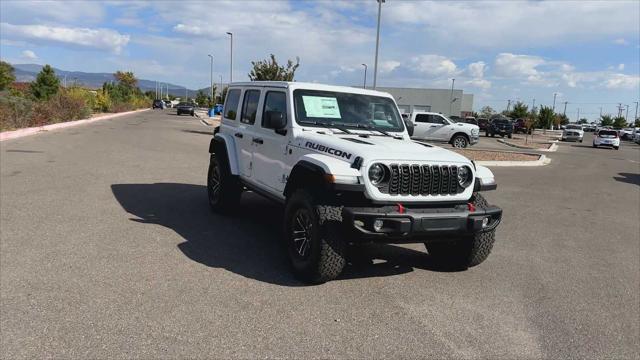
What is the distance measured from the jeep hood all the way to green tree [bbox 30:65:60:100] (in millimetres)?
38569

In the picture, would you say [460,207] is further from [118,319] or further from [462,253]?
→ [118,319]

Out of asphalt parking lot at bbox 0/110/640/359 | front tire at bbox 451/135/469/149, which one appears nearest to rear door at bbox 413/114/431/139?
front tire at bbox 451/135/469/149

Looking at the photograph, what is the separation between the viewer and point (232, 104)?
779 cm

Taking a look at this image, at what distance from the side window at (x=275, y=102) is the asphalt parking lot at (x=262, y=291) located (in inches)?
61.4

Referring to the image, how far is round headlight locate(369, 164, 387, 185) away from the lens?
4613 mm

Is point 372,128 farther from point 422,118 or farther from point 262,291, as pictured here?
point 422,118

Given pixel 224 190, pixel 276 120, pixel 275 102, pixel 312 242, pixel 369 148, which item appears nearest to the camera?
pixel 312 242

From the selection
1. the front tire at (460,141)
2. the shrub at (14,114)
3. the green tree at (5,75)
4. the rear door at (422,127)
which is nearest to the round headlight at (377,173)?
the shrub at (14,114)

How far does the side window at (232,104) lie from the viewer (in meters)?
7.57

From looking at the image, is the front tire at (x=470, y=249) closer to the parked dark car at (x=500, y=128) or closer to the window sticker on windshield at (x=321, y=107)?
the window sticker on windshield at (x=321, y=107)

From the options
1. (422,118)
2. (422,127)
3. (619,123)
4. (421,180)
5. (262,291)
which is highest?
(619,123)

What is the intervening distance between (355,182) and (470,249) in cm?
162

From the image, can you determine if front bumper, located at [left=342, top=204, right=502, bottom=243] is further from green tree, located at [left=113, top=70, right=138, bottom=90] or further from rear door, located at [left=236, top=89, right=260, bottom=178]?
green tree, located at [left=113, top=70, right=138, bottom=90]

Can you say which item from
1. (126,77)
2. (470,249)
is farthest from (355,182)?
(126,77)
